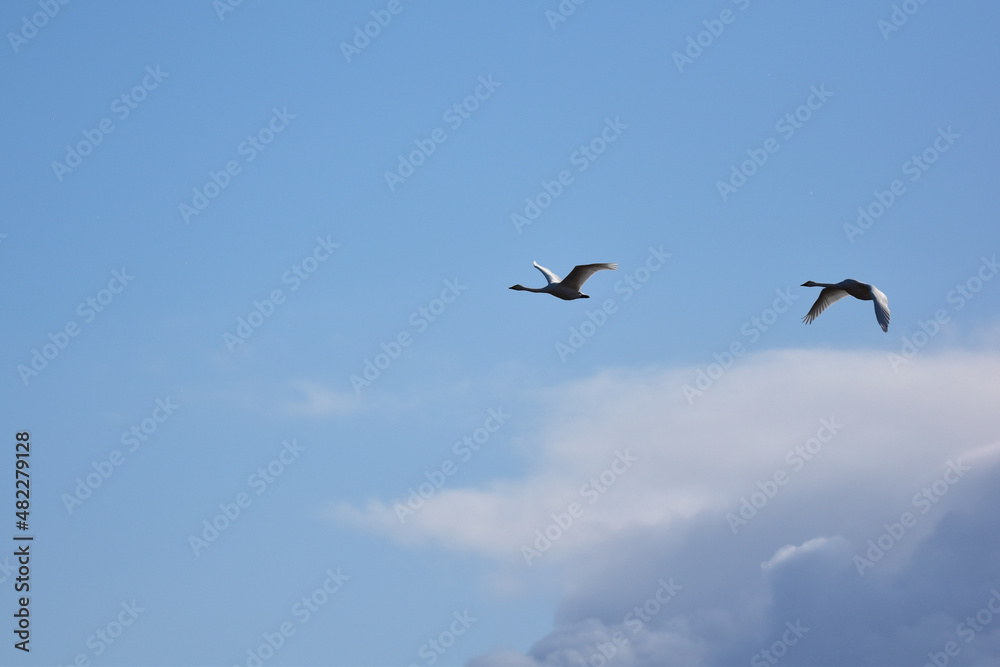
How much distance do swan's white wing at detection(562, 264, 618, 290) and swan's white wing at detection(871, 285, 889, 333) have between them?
33.4ft

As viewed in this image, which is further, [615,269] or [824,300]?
[824,300]

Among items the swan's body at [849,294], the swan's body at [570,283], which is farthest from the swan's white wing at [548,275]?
the swan's body at [849,294]

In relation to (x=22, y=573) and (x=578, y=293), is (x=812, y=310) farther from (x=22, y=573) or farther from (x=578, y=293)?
(x=22, y=573)

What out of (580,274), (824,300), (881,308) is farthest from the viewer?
(824,300)

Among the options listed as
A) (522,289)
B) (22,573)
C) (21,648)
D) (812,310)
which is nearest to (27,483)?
(22,573)

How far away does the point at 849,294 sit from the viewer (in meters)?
53.7

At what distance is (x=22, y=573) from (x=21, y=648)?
566 centimetres

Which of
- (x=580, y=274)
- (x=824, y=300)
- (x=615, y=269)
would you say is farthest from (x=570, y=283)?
(x=824, y=300)

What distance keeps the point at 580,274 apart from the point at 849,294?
12129 millimetres

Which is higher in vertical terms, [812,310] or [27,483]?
[812,310]

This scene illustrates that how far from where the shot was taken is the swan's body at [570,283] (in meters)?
50.8

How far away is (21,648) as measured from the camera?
47.4 metres

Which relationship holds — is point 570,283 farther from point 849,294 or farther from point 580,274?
point 849,294

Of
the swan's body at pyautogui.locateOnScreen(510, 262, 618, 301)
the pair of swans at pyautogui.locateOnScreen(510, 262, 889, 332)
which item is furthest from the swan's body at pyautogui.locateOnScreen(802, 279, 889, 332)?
the swan's body at pyautogui.locateOnScreen(510, 262, 618, 301)
